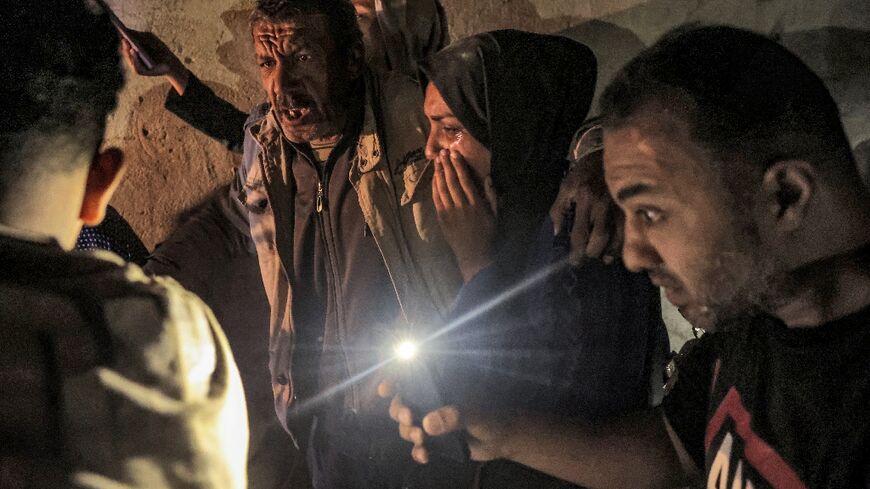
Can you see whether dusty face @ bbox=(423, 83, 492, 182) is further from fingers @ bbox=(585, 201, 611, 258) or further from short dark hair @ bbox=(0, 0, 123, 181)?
short dark hair @ bbox=(0, 0, 123, 181)

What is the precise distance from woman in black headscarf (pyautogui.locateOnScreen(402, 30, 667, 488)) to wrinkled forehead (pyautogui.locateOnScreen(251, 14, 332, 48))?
17.3 inches

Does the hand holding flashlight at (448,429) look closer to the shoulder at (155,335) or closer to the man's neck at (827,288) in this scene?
the shoulder at (155,335)

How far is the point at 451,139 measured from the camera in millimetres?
2238

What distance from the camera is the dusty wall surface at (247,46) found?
7.05 feet

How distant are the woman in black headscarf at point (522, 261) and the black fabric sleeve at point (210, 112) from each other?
49.3 inches

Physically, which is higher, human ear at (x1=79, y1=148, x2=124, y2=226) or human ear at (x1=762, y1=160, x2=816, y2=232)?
human ear at (x1=762, y1=160, x2=816, y2=232)

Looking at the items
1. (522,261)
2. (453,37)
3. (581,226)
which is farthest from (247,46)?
(581,226)

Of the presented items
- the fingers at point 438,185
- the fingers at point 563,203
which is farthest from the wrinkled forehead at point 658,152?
the fingers at point 438,185

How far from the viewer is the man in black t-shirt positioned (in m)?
1.21

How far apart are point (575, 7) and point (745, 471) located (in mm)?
1946

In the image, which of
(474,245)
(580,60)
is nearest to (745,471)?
(474,245)

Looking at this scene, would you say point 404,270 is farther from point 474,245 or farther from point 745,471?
point 745,471

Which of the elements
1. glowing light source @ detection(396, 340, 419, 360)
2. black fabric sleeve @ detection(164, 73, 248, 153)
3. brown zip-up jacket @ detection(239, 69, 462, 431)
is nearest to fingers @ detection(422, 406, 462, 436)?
glowing light source @ detection(396, 340, 419, 360)

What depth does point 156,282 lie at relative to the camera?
1081mm
